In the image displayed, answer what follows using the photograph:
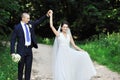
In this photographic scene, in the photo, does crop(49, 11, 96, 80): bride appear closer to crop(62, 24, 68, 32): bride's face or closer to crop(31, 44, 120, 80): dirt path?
crop(62, 24, 68, 32): bride's face

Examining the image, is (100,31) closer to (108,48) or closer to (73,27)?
(73,27)

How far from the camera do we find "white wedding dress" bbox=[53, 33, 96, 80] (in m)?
10.8

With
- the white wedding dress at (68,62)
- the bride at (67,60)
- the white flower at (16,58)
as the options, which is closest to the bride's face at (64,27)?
the bride at (67,60)

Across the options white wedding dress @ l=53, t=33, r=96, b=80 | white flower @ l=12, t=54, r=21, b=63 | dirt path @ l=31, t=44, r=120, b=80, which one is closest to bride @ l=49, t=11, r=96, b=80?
white wedding dress @ l=53, t=33, r=96, b=80

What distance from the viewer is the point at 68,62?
428 inches

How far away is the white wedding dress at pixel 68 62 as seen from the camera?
427 inches

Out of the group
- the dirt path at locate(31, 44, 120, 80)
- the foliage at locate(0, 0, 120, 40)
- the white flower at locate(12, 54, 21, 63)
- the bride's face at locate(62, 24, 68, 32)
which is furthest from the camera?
the foliage at locate(0, 0, 120, 40)

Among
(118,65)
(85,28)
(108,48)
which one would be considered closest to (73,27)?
(85,28)

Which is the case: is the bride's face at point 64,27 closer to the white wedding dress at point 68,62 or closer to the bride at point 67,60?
the bride at point 67,60

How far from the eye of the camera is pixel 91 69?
36.1 ft

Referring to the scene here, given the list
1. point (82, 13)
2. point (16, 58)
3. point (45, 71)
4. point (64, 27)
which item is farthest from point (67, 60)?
point (82, 13)

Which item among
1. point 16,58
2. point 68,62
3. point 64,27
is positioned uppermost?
point 64,27

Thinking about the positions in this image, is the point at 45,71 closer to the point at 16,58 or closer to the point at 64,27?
the point at 64,27

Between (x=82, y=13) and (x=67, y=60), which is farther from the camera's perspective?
(x=82, y=13)
